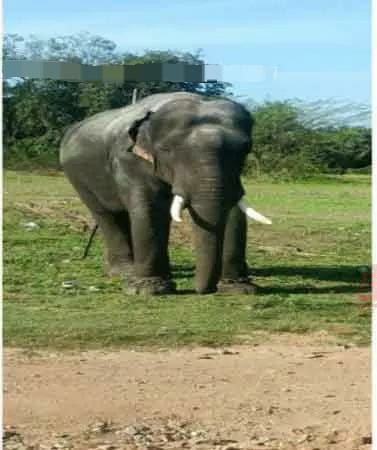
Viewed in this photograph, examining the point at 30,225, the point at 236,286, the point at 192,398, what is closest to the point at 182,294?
the point at 236,286

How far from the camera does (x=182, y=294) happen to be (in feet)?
26.8

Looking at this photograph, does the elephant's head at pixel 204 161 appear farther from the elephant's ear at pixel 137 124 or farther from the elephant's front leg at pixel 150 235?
the elephant's front leg at pixel 150 235

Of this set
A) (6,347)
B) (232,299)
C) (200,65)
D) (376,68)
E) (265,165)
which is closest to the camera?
(376,68)

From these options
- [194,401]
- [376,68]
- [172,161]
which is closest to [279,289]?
[172,161]

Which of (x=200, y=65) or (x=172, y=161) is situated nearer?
(x=200, y=65)

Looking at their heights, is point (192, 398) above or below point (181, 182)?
below

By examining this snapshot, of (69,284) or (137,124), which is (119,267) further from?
(137,124)

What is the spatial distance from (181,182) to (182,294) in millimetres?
780

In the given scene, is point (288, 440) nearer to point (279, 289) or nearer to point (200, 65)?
point (200, 65)

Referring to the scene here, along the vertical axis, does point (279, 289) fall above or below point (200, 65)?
below

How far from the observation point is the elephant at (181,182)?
25.7ft

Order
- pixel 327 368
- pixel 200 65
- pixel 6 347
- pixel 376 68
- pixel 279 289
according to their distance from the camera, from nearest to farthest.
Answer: pixel 376 68 → pixel 327 368 → pixel 6 347 → pixel 200 65 → pixel 279 289

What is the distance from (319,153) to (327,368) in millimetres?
25086

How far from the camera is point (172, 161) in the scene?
8.20 m
